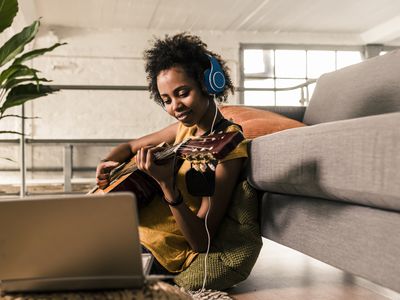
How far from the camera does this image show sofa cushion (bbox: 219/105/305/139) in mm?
1911

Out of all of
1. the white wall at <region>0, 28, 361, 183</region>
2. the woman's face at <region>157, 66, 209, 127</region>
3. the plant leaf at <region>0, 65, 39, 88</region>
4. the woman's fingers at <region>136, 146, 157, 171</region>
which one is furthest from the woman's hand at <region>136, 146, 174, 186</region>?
the white wall at <region>0, 28, 361, 183</region>

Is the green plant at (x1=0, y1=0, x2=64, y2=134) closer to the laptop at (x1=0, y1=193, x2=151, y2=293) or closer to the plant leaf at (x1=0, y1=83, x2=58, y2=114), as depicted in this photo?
the plant leaf at (x1=0, y1=83, x2=58, y2=114)

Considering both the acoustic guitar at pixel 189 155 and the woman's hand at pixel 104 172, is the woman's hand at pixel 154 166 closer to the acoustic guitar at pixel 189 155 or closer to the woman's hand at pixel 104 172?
the acoustic guitar at pixel 189 155

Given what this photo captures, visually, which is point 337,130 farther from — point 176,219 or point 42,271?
point 42,271

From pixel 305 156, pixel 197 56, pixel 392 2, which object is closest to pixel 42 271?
pixel 305 156

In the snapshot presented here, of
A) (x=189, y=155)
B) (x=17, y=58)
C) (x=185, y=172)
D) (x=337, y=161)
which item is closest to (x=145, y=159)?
(x=189, y=155)

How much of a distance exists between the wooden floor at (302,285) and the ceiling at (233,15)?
13.0ft

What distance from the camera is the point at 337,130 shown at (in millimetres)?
1128

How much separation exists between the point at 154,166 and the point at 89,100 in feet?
17.2

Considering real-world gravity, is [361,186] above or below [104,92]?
below

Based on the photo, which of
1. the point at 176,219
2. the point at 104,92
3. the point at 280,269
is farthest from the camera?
the point at 104,92

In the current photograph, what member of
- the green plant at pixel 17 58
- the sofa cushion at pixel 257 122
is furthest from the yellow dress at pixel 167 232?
the green plant at pixel 17 58

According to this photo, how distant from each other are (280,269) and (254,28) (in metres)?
5.04

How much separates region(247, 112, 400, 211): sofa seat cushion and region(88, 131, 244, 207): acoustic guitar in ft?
0.53
